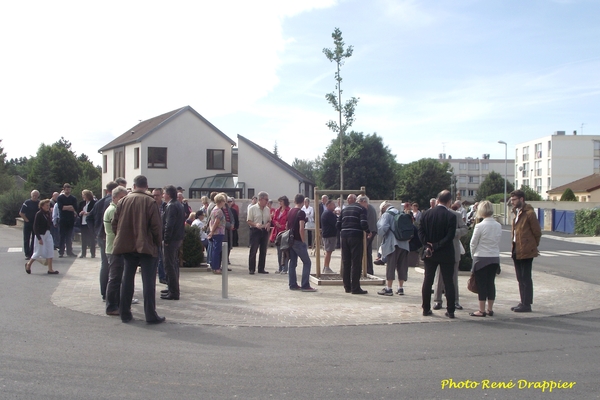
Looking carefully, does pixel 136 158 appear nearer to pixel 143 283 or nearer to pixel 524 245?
pixel 143 283

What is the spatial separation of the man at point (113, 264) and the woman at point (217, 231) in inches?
146

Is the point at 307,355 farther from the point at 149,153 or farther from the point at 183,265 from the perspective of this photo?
the point at 149,153

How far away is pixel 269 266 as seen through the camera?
15.3m

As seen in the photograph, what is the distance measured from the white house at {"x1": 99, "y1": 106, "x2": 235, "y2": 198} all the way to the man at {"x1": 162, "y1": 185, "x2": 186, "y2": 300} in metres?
32.3

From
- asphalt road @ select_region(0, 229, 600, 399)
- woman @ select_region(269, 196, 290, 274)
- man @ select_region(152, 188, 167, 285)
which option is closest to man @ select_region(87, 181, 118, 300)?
asphalt road @ select_region(0, 229, 600, 399)

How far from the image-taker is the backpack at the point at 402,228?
10.4 metres

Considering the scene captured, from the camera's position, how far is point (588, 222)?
38750 millimetres

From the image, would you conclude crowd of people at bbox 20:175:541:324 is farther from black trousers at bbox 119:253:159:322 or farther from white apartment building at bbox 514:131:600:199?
white apartment building at bbox 514:131:600:199

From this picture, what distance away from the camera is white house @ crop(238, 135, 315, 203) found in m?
41.7

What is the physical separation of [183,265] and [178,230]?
154 inches

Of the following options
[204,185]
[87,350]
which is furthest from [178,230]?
[204,185]

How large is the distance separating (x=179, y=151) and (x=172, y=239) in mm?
33925

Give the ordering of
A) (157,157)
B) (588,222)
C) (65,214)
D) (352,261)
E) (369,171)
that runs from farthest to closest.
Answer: (369,171) → (157,157) → (588,222) → (65,214) → (352,261)

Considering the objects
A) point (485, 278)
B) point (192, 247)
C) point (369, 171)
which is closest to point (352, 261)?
point (485, 278)
